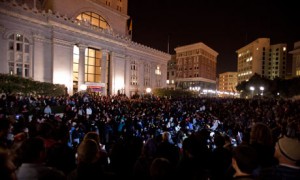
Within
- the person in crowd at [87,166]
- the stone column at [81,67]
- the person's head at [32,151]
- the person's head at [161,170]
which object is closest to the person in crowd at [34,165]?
the person's head at [32,151]

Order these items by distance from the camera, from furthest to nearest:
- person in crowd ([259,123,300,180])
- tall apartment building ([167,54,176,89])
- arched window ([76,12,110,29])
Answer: tall apartment building ([167,54,176,89]), arched window ([76,12,110,29]), person in crowd ([259,123,300,180])

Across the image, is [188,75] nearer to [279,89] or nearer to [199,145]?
[279,89]

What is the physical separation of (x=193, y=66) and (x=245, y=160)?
10245 cm

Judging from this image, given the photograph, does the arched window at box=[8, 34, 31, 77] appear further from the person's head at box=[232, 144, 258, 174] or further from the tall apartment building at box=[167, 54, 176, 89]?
the tall apartment building at box=[167, 54, 176, 89]

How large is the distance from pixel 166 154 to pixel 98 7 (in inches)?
1734

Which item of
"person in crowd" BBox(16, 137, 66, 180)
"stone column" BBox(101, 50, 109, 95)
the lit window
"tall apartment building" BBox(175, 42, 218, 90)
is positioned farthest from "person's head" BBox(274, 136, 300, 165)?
"tall apartment building" BBox(175, 42, 218, 90)

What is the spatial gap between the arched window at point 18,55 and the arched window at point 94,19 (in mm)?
12976

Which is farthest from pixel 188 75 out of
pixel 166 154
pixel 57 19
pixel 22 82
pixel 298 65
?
pixel 166 154

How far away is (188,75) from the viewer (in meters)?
106

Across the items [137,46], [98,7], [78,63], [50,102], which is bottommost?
[50,102]

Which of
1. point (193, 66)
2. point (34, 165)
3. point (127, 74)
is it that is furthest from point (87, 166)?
point (193, 66)

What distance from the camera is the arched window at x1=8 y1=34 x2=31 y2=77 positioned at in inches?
1100

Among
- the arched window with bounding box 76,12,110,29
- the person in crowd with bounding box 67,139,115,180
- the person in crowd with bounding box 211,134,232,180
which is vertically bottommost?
the person in crowd with bounding box 211,134,232,180

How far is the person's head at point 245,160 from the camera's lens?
2.76 m
